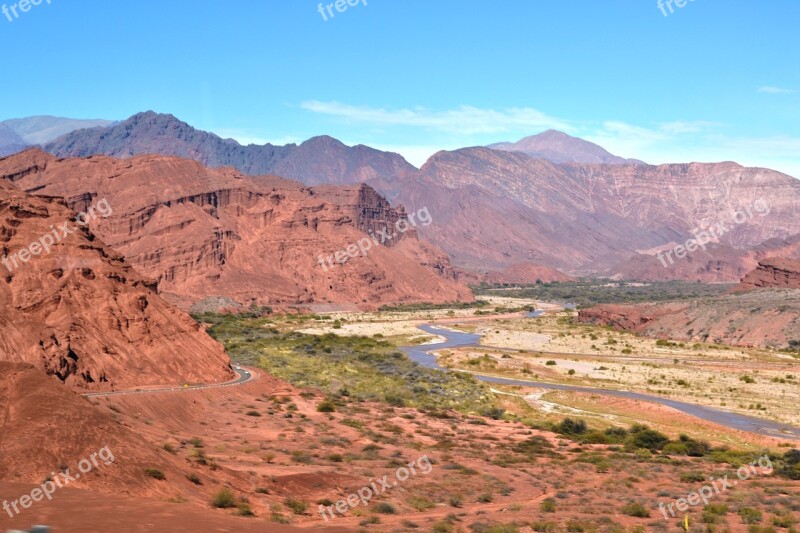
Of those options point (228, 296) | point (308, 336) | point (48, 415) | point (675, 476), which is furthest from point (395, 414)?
point (228, 296)

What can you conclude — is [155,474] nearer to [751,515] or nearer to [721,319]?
[751,515]

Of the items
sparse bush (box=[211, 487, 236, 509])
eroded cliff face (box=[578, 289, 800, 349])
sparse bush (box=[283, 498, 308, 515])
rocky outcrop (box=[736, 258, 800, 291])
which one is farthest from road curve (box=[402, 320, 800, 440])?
rocky outcrop (box=[736, 258, 800, 291])

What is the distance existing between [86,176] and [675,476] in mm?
161417

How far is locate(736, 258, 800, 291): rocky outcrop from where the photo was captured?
157250 mm

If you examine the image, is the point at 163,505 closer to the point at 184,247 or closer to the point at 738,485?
the point at 738,485

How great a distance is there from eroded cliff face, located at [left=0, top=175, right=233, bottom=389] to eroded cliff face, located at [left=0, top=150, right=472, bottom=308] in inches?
3282

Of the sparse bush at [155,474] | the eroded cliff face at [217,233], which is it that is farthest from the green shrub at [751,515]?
the eroded cliff face at [217,233]

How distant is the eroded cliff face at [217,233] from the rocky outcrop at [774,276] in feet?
242

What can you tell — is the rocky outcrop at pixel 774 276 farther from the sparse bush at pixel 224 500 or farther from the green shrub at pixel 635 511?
the sparse bush at pixel 224 500

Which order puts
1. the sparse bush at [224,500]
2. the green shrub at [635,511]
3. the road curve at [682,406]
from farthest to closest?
the road curve at [682,406] < the green shrub at [635,511] < the sparse bush at [224,500]

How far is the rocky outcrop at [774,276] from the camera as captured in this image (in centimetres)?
15725

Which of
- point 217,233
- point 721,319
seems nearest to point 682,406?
point 721,319

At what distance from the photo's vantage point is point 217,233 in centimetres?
16250

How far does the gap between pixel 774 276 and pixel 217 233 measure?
113243mm
